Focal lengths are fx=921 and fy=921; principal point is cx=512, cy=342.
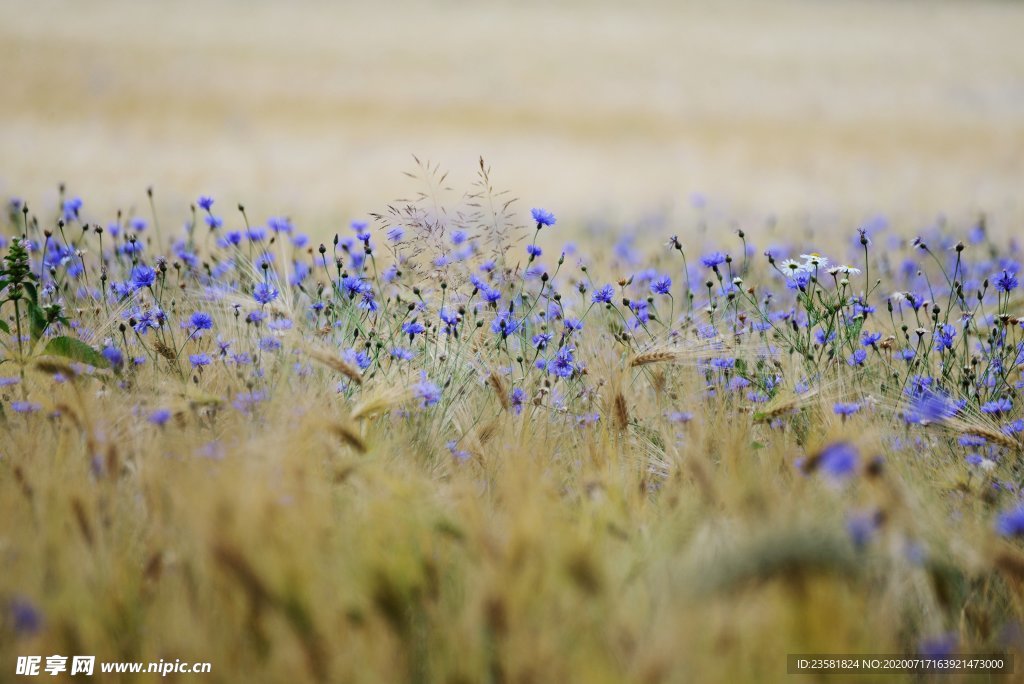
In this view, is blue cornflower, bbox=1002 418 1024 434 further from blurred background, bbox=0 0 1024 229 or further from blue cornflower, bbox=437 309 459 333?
blurred background, bbox=0 0 1024 229

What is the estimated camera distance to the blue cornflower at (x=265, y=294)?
2.37 m

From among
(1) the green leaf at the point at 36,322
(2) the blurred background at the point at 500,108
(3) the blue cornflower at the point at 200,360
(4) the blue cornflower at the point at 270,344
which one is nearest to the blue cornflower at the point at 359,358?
(4) the blue cornflower at the point at 270,344

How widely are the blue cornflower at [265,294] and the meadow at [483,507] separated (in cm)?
1

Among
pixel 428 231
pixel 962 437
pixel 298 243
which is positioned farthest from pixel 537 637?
pixel 298 243

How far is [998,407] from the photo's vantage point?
89.6 inches

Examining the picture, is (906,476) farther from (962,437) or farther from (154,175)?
(154,175)

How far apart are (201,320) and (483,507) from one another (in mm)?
1131

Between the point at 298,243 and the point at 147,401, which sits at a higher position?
the point at 298,243

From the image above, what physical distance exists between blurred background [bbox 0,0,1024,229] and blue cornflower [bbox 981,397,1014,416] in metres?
6.50

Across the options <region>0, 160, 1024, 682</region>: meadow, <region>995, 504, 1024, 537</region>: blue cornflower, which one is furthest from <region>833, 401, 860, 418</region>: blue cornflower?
<region>995, 504, 1024, 537</region>: blue cornflower

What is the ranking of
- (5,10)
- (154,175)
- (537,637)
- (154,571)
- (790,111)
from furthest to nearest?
(5,10) → (790,111) → (154,175) → (154,571) → (537,637)

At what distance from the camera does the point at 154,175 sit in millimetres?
10211

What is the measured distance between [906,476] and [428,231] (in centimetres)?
151

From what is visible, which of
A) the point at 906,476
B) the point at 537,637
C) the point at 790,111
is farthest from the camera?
the point at 790,111
